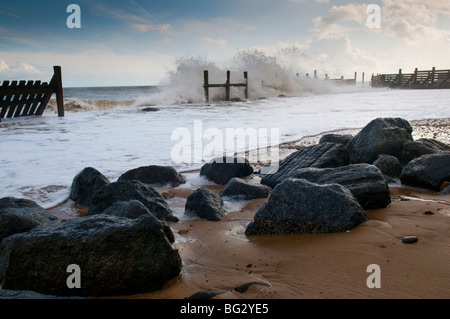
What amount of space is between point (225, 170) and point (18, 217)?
99.3 inches

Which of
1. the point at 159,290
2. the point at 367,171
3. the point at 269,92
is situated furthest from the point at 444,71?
the point at 159,290

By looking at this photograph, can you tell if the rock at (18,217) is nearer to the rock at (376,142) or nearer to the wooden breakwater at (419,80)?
the rock at (376,142)

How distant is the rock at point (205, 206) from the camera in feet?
10.9

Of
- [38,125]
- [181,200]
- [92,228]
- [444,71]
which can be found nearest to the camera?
[92,228]

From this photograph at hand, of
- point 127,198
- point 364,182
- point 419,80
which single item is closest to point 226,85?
point 364,182

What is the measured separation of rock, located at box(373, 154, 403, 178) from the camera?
4438mm

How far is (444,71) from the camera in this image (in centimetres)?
3469

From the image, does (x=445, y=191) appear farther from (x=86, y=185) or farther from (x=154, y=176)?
(x=86, y=185)

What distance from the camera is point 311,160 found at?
4.49 m

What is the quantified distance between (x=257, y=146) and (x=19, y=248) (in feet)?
17.5

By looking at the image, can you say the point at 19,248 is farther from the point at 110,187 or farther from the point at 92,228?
the point at 110,187

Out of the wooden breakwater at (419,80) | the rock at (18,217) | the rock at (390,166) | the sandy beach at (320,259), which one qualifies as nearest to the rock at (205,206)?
the sandy beach at (320,259)

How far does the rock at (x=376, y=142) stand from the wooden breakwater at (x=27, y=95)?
11.6 meters
